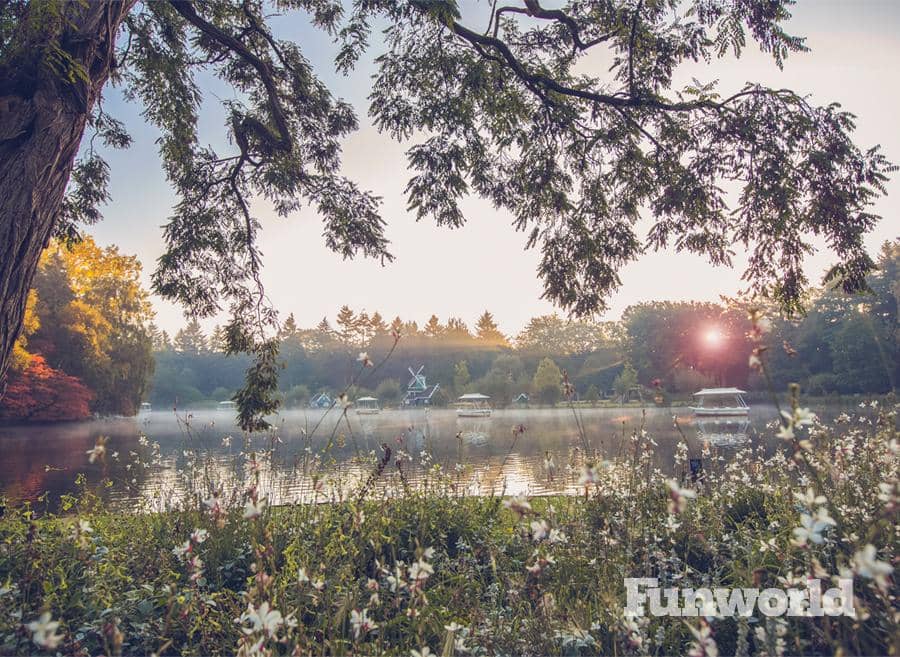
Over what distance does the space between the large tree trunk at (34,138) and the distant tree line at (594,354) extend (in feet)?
68.7

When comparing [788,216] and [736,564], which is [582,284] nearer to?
[788,216]

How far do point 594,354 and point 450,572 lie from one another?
69865 mm

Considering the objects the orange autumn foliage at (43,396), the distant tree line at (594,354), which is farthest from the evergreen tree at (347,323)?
the orange autumn foliage at (43,396)

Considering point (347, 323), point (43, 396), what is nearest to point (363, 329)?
point (347, 323)

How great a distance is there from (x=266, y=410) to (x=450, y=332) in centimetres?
8437

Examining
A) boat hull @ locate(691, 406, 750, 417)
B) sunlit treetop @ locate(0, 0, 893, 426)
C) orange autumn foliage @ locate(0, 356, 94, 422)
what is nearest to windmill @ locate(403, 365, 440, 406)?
boat hull @ locate(691, 406, 750, 417)

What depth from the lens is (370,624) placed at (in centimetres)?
160

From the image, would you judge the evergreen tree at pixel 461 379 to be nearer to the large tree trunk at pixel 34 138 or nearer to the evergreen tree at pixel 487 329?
the evergreen tree at pixel 487 329

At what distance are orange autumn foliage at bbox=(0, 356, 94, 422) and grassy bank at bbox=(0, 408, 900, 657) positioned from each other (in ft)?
97.3

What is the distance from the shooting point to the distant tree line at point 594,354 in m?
43.4

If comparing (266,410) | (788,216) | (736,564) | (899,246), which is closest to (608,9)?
(788,216)

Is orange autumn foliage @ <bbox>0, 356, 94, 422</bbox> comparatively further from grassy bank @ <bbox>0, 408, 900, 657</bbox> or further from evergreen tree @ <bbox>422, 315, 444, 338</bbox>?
evergreen tree @ <bbox>422, 315, 444, 338</bbox>

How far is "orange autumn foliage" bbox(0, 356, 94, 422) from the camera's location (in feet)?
87.4

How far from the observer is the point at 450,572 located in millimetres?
3264
